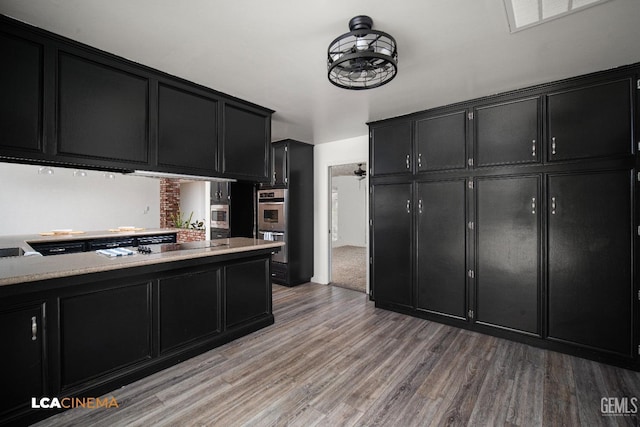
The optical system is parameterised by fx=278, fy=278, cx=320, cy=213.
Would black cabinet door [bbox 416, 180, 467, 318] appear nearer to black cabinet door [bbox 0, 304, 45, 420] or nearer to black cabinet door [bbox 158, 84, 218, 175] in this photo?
black cabinet door [bbox 158, 84, 218, 175]

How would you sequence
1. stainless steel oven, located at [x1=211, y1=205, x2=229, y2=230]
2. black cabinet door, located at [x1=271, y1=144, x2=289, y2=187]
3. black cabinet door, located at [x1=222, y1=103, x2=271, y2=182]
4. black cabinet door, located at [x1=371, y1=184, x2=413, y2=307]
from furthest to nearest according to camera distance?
1. stainless steel oven, located at [x1=211, y1=205, x2=229, y2=230]
2. black cabinet door, located at [x1=271, y1=144, x2=289, y2=187]
3. black cabinet door, located at [x1=371, y1=184, x2=413, y2=307]
4. black cabinet door, located at [x1=222, y1=103, x2=271, y2=182]

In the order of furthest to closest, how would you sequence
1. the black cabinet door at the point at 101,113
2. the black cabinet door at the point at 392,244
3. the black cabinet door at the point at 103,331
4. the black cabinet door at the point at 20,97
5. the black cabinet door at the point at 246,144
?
the black cabinet door at the point at 392,244, the black cabinet door at the point at 246,144, the black cabinet door at the point at 101,113, the black cabinet door at the point at 103,331, the black cabinet door at the point at 20,97

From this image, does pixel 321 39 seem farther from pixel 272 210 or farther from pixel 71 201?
pixel 71 201

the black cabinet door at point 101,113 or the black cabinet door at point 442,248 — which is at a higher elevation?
the black cabinet door at point 101,113

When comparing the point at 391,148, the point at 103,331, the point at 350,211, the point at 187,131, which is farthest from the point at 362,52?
the point at 350,211

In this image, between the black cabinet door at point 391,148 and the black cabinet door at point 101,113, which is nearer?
the black cabinet door at point 101,113

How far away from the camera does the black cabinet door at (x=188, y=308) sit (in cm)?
245

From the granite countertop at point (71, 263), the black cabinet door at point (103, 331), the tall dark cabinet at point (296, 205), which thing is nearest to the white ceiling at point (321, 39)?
the granite countertop at point (71, 263)

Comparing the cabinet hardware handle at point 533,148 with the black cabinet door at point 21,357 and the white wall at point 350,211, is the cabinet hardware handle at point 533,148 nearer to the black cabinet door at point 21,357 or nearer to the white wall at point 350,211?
the black cabinet door at point 21,357

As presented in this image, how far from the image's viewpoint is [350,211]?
409 inches

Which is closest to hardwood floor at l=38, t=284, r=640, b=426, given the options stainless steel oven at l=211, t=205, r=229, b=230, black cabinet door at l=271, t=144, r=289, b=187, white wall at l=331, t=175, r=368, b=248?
stainless steel oven at l=211, t=205, r=229, b=230

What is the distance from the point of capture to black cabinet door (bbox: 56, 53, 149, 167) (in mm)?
2090

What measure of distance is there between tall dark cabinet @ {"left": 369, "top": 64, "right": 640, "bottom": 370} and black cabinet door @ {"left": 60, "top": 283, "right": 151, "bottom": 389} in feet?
9.56

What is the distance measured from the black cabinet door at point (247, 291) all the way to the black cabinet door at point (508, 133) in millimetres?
2842
